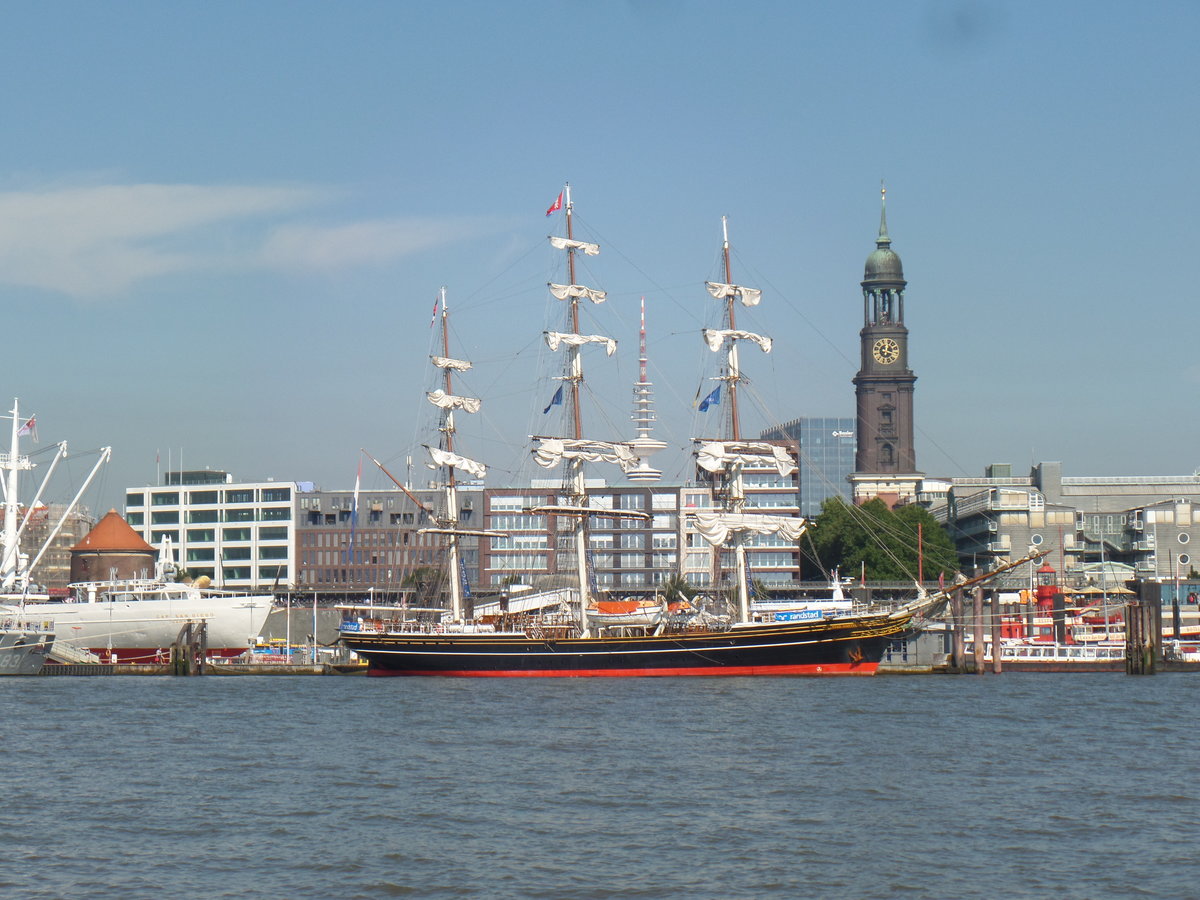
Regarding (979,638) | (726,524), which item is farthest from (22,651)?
(979,638)

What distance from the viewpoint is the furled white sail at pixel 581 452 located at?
111 metres

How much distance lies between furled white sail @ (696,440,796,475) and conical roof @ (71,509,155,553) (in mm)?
71715

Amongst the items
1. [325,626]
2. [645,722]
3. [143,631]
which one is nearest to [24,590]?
[143,631]

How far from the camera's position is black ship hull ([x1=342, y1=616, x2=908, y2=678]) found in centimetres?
9825

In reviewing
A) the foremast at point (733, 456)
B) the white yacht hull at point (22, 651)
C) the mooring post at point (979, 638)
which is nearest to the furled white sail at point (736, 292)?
the foremast at point (733, 456)

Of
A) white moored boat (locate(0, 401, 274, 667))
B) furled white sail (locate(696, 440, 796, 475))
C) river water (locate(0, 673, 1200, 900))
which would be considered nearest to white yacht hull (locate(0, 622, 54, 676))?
white moored boat (locate(0, 401, 274, 667))

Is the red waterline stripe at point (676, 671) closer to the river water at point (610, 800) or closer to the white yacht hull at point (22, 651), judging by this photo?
the river water at point (610, 800)

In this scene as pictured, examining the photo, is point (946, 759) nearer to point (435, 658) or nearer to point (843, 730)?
point (843, 730)

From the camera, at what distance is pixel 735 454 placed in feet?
359

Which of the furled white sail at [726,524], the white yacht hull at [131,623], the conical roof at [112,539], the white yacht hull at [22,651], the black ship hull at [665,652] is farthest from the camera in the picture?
the conical roof at [112,539]

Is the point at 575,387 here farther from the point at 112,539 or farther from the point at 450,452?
the point at 112,539

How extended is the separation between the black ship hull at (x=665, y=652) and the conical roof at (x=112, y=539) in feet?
192

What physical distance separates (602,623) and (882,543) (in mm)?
70044

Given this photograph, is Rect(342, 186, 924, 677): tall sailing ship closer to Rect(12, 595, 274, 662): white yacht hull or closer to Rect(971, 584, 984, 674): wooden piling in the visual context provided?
Rect(971, 584, 984, 674): wooden piling
